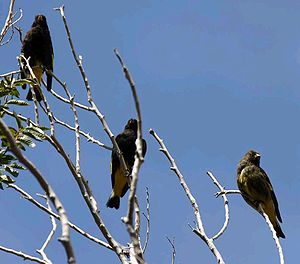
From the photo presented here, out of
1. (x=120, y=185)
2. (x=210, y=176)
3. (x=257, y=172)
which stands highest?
(x=257, y=172)

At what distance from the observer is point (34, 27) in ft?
31.2

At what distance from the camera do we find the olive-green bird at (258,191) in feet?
24.6

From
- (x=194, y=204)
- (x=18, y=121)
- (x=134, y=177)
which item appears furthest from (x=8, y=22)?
(x=134, y=177)

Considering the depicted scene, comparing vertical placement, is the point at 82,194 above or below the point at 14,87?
below

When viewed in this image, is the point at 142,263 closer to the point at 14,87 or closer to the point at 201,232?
the point at 201,232

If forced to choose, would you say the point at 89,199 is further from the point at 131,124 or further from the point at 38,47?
the point at 38,47

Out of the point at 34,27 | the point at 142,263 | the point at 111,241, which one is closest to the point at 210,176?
the point at 111,241

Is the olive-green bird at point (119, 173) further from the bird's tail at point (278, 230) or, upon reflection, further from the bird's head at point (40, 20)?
the bird's head at point (40, 20)

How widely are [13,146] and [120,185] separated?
629 cm

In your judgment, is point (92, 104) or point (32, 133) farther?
point (32, 133)

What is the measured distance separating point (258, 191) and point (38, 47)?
3.49 metres

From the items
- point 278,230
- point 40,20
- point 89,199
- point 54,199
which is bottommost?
point 54,199

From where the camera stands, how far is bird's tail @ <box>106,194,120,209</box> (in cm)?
791

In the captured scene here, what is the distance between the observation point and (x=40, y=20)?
31.5 feet
